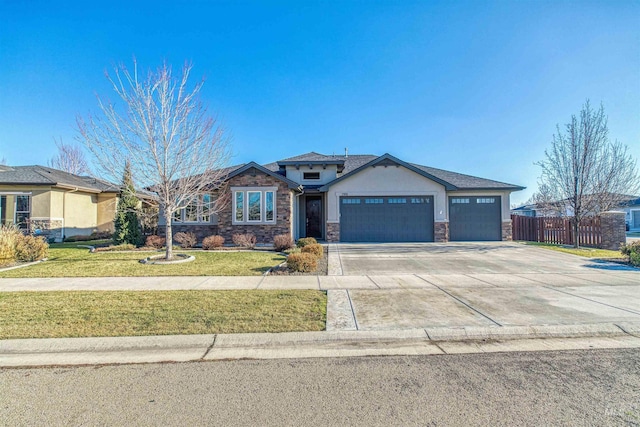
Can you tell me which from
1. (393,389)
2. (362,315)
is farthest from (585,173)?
(393,389)

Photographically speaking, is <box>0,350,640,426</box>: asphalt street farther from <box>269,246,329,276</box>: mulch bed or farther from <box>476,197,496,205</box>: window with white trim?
<box>476,197,496,205</box>: window with white trim

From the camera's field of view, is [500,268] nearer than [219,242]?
Yes

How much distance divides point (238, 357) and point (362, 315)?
2284mm

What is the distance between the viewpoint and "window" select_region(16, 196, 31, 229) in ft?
57.3

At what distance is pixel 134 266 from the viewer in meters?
9.95

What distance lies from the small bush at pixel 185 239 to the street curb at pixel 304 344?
11.1m

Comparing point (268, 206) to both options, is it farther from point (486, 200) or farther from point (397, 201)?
point (486, 200)

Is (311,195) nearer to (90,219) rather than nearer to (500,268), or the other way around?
(500,268)

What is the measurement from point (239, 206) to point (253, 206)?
75cm

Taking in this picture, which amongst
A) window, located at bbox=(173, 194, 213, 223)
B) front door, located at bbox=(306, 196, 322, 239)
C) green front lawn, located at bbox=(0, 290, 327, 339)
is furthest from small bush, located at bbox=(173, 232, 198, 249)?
green front lawn, located at bbox=(0, 290, 327, 339)

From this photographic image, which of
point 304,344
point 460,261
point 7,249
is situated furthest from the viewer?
point 460,261

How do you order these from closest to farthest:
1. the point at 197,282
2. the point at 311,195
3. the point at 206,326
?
1. the point at 206,326
2. the point at 197,282
3. the point at 311,195

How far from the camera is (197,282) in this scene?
7.71m

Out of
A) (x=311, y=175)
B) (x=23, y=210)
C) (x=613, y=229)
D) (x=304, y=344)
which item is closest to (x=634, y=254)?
(x=613, y=229)
